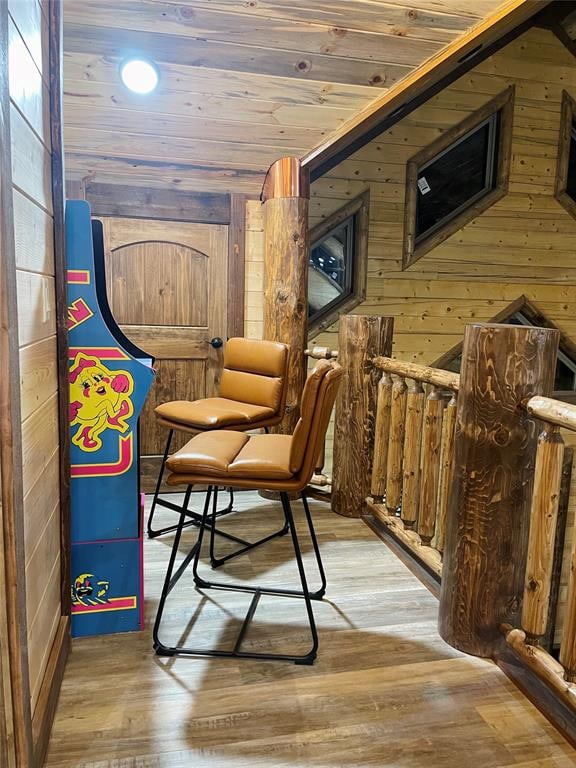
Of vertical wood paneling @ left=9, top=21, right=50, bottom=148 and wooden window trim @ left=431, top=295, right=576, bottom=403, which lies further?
wooden window trim @ left=431, top=295, right=576, bottom=403

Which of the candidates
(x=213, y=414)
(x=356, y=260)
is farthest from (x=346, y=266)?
(x=213, y=414)

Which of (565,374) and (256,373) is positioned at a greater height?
(256,373)

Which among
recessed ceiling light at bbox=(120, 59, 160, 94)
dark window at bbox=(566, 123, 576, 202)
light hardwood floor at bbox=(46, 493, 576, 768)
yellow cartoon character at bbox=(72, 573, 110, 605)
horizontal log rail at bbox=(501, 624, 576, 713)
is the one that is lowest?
light hardwood floor at bbox=(46, 493, 576, 768)

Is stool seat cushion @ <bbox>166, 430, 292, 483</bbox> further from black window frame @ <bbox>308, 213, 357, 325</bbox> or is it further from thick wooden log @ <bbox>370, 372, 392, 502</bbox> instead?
black window frame @ <bbox>308, 213, 357, 325</bbox>

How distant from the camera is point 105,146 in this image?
3.16 metres

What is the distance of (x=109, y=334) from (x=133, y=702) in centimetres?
114

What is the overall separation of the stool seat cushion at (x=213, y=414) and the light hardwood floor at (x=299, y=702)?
744 mm

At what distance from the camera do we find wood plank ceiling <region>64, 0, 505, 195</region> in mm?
2527

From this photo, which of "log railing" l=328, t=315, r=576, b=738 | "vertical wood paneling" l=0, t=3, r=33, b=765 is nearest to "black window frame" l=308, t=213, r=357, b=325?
"log railing" l=328, t=315, r=576, b=738

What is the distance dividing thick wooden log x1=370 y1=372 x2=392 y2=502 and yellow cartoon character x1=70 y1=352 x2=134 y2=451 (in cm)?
143

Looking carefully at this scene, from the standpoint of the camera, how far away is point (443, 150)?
4.75 meters

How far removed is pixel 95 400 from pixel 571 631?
5.29 ft

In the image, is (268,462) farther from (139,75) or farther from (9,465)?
(139,75)

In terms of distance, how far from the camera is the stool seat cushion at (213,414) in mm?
2576
